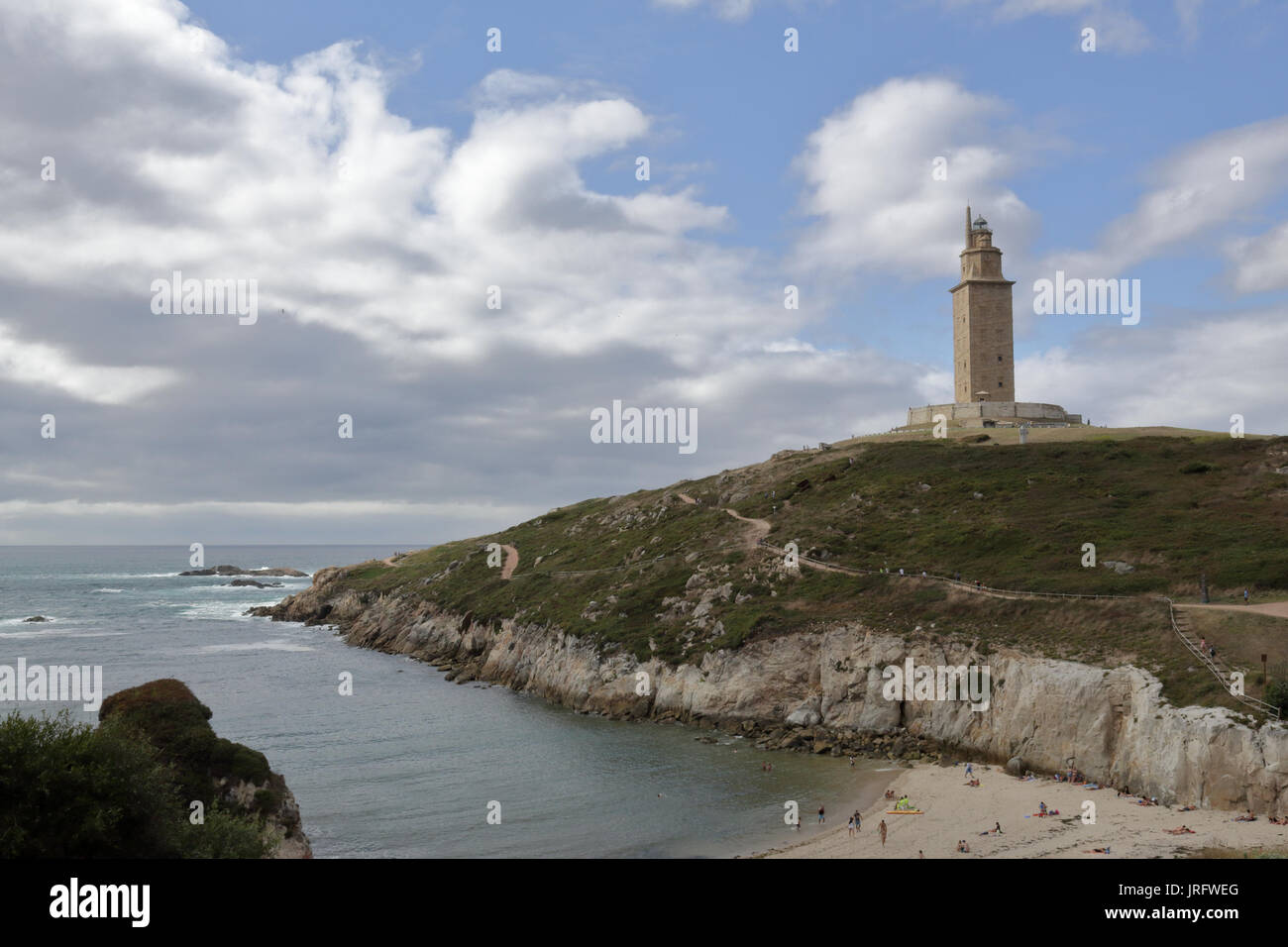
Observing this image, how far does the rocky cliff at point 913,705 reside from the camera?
118 ft

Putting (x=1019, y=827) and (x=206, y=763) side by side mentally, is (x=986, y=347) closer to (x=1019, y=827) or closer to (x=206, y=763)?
(x=1019, y=827)

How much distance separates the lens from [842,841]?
36094 mm

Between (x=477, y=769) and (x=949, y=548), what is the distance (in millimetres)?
42342

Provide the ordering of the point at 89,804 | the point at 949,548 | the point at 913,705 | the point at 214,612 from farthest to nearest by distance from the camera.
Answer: the point at 214,612 < the point at 949,548 < the point at 913,705 < the point at 89,804

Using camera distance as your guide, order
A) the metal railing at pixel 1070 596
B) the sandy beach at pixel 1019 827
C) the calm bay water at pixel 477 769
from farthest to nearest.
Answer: the calm bay water at pixel 477 769 → the metal railing at pixel 1070 596 → the sandy beach at pixel 1019 827

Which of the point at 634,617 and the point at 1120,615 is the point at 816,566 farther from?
the point at 1120,615

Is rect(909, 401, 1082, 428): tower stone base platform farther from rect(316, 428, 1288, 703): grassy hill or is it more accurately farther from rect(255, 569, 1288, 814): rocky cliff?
rect(255, 569, 1288, 814): rocky cliff

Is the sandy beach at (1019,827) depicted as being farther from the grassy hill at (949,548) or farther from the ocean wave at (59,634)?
the ocean wave at (59,634)

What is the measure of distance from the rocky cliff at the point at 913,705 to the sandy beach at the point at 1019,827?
6.27 feet

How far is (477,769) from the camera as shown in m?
49.0

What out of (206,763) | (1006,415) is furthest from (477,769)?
(1006,415)

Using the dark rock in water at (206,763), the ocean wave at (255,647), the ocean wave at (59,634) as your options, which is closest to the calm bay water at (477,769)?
the dark rock in water at (206,763)
